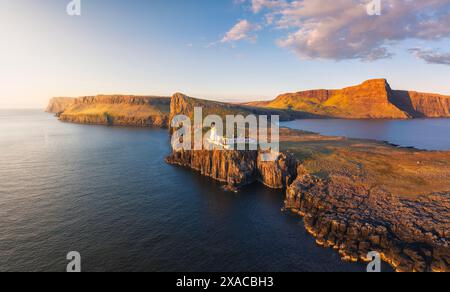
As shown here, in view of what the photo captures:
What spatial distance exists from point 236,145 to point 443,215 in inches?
2021

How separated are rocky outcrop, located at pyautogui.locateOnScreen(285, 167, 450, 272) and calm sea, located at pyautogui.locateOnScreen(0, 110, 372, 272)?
3.61 m

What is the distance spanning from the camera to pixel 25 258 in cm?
3525

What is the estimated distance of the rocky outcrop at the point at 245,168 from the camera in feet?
215

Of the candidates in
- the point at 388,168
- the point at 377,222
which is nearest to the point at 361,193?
the point at 377,222

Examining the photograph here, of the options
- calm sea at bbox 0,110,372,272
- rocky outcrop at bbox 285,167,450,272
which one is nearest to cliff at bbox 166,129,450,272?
rocky outcrop at bbox 285,167,450,272

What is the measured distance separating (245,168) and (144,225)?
33629 millimetres

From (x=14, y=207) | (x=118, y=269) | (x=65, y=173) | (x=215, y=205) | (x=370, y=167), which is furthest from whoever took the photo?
(x=65, y=173)

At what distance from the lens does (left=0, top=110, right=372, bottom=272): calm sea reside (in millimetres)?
35188

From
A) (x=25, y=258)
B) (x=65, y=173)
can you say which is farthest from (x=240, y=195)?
(x=65, y=173)

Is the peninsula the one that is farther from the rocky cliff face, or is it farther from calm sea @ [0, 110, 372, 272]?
calm sea @ [0, 110, 372, 272]

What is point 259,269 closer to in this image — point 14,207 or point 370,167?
point 370,167

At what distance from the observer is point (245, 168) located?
6906cm

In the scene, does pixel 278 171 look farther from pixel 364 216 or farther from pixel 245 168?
pixel 364 216

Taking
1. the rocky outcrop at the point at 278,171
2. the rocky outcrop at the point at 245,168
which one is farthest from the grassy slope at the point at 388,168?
the rocky outcrop at the point at 245,168
